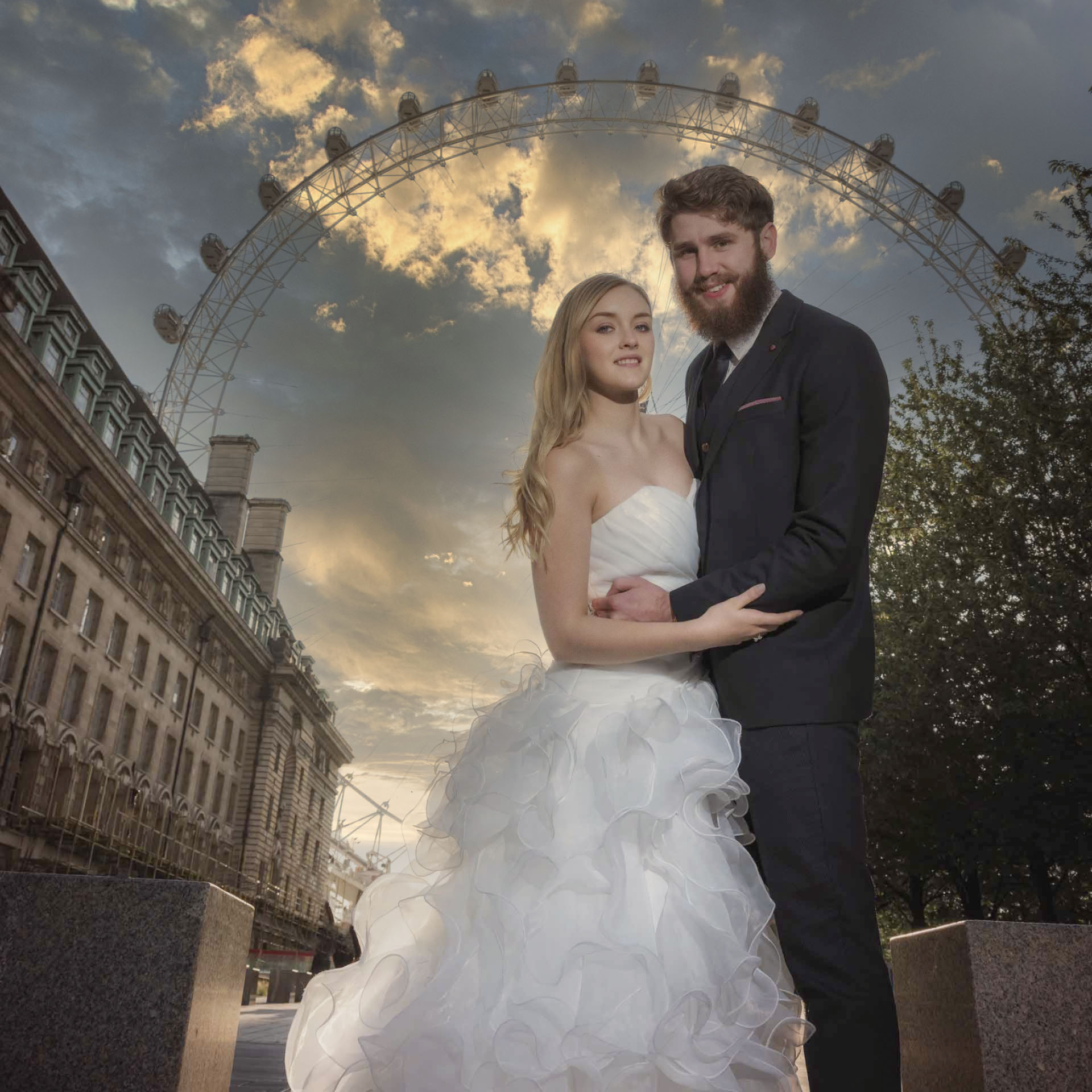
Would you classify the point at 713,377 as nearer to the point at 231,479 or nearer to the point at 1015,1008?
the point at 1015,1008

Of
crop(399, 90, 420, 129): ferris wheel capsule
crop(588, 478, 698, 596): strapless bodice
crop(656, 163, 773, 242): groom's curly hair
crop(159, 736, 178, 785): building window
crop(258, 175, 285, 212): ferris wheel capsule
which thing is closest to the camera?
crop(656, 163, 773, 242): groom's curly hair

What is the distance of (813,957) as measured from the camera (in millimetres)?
2314

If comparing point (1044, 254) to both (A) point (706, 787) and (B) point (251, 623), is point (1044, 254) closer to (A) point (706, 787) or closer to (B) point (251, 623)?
(A) point (706, 787)

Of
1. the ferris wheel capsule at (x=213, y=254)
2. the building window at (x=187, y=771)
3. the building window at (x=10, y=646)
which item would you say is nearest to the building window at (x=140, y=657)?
the building window at (x=187, y=771)

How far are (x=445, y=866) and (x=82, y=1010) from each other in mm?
1472

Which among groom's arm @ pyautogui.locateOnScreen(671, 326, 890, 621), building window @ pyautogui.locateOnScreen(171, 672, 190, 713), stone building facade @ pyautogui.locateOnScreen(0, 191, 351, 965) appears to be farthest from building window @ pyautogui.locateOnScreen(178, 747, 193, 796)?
groom's arm @ pyautogui.locateOnScreen(671, 326, 890, 621)

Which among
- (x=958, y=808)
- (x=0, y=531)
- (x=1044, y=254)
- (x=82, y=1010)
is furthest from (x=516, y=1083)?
(x=0, y=531)

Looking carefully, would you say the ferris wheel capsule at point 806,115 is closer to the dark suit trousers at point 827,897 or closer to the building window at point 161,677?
the building window at point 161,677

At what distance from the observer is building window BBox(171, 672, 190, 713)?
4422cm

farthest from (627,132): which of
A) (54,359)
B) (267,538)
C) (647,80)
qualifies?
(267,538)

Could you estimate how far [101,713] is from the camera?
3650cm

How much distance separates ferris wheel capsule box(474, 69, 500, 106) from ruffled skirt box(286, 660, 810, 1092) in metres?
33.2

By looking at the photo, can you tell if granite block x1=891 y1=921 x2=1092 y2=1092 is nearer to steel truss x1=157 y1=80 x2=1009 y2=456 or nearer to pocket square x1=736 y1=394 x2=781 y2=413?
pocket square x1=736 y1=394 x2=781 y2=413

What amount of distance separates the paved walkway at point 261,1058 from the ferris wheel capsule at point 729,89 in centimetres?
3025
